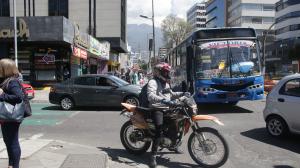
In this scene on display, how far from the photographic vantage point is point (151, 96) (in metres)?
7.41

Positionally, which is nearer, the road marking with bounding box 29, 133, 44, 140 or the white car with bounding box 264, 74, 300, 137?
the white car with bounding box 264, 74, 300, 137

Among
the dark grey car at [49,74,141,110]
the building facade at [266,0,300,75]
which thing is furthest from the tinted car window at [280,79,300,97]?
the building facade at [266,0,300,75]

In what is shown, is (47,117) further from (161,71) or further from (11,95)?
(11,95)

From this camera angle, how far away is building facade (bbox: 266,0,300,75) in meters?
95.9

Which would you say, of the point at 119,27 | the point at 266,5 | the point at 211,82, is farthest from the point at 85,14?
the point at 266,5

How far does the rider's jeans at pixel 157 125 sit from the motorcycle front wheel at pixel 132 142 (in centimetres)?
67

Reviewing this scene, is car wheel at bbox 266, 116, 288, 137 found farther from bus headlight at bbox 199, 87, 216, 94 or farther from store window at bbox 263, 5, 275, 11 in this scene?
store window at bbox 263, 5, 275, 11

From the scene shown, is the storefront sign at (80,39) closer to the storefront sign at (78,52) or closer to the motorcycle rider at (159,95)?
the storefront sign at (78,52)

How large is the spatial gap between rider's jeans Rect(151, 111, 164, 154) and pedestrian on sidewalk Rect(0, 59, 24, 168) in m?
2.26

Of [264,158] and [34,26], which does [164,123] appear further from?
[34,26]

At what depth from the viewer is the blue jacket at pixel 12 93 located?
5961 mm

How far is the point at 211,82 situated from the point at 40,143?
7923mm

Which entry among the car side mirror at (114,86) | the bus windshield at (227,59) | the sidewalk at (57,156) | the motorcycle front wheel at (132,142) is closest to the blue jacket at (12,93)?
the sidewalk at (57,156)

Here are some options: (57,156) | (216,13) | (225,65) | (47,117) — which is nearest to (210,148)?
(57,156)
